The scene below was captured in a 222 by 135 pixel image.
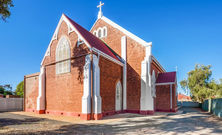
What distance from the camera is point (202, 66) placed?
115 feet

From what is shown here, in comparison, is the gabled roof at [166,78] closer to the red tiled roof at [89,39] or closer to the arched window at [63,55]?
the red tiled roof at [89,39]

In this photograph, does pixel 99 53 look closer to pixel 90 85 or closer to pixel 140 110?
pixel 90 85

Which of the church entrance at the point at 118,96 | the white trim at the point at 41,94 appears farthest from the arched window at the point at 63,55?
the church entrance at the point at 118,96

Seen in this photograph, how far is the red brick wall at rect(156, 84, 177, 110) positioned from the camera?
17423 mm

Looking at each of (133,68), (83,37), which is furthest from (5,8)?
(133,68)

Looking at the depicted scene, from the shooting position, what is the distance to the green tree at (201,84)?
32000mm

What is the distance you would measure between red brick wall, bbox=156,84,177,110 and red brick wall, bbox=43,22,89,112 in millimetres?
10565

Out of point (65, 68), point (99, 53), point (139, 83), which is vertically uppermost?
point (99, 53)

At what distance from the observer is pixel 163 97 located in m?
17.8

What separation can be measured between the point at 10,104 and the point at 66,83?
1252cm

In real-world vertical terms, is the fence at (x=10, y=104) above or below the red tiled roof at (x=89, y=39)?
below

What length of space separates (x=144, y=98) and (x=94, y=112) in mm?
5914

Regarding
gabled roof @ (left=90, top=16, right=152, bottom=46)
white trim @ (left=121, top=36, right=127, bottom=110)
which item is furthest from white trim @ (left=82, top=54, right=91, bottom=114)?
gabled roof @ (left=90, top=16, right=152, bottom=46)

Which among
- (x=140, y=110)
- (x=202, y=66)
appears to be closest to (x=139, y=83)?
(x=140, y=110)
